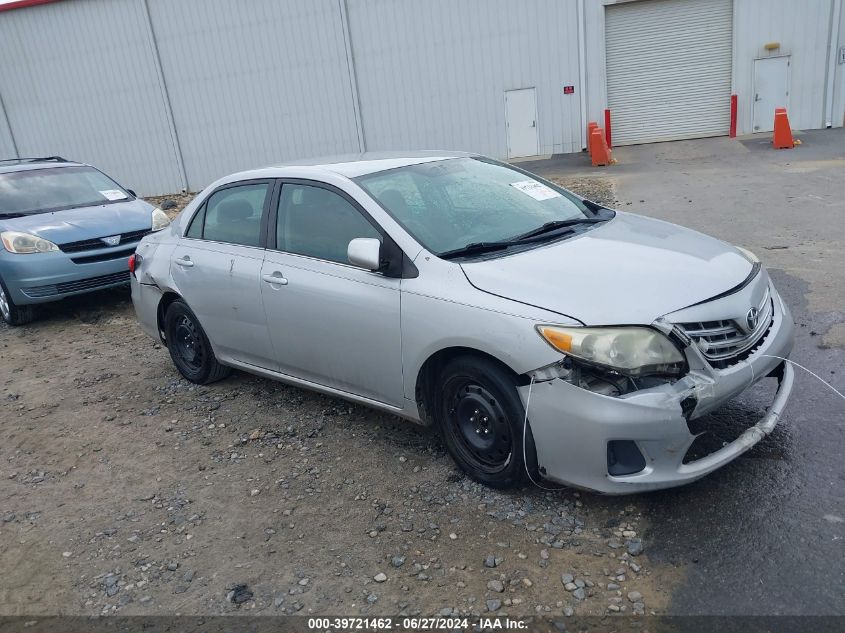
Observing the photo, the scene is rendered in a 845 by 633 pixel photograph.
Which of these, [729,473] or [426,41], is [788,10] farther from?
[729,473]

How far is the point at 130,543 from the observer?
3.66 metres

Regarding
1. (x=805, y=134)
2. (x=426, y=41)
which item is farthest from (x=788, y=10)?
(x=426, y=41)

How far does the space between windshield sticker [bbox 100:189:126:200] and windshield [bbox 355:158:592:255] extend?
19.0 feet

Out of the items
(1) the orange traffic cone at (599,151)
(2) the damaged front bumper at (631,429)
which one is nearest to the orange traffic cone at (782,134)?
(1) the orange traffic cone at (599,151)

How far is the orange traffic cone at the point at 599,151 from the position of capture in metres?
16.1

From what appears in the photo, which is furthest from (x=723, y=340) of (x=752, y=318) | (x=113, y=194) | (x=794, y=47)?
(x=794, y=47)

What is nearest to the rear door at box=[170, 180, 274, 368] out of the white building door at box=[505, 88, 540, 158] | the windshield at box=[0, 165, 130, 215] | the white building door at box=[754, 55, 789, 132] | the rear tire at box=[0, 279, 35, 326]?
the rear tire at box=[0, 279, 35, 326]

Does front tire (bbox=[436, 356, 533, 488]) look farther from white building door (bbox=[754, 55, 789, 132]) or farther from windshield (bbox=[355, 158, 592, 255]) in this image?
white building door (bbox=[754, 55, 789, 132])

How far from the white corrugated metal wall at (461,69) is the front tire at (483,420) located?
51.3 feet

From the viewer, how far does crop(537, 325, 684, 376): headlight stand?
10.4 ft

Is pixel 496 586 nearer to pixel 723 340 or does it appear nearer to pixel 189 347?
pixel 723 340

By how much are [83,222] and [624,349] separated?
684 centimetres

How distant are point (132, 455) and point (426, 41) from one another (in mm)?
16001

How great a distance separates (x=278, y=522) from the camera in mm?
3711
